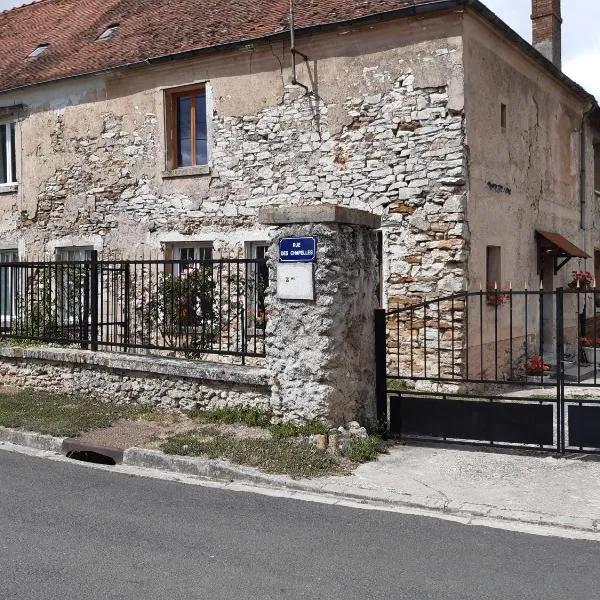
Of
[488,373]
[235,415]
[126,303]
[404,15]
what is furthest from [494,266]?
[235,415]

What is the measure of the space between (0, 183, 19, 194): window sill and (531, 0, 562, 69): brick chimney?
38.6 ft

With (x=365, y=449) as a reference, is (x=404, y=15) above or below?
above

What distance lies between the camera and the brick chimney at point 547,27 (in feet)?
54.7

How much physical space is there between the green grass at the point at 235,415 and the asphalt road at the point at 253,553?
5.73ft

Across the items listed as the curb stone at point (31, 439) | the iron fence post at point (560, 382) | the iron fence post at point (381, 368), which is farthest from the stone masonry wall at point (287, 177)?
the curb stone at point (31, 439)

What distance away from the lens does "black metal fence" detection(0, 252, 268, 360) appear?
9406 millimetres

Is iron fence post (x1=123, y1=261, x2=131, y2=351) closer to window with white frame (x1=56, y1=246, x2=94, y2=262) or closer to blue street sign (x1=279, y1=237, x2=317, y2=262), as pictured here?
blue street sign (x1=279, y1=237, x2=317, y2=262)

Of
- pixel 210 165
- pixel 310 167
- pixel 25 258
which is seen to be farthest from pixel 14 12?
pixel 310 167

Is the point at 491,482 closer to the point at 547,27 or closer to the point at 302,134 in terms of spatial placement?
the point at 302,134

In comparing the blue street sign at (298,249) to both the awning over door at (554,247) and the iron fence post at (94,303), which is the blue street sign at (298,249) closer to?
the iron fence post at (94,303)

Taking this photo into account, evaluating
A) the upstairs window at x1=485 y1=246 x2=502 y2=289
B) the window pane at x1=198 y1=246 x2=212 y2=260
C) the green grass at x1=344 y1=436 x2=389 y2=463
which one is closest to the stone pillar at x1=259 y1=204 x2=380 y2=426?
the green grass at x1=344 y1=436 x2=389 y2=463

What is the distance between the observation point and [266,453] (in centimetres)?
724

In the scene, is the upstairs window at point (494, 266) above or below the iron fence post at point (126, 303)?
above

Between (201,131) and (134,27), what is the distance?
11.2ft
